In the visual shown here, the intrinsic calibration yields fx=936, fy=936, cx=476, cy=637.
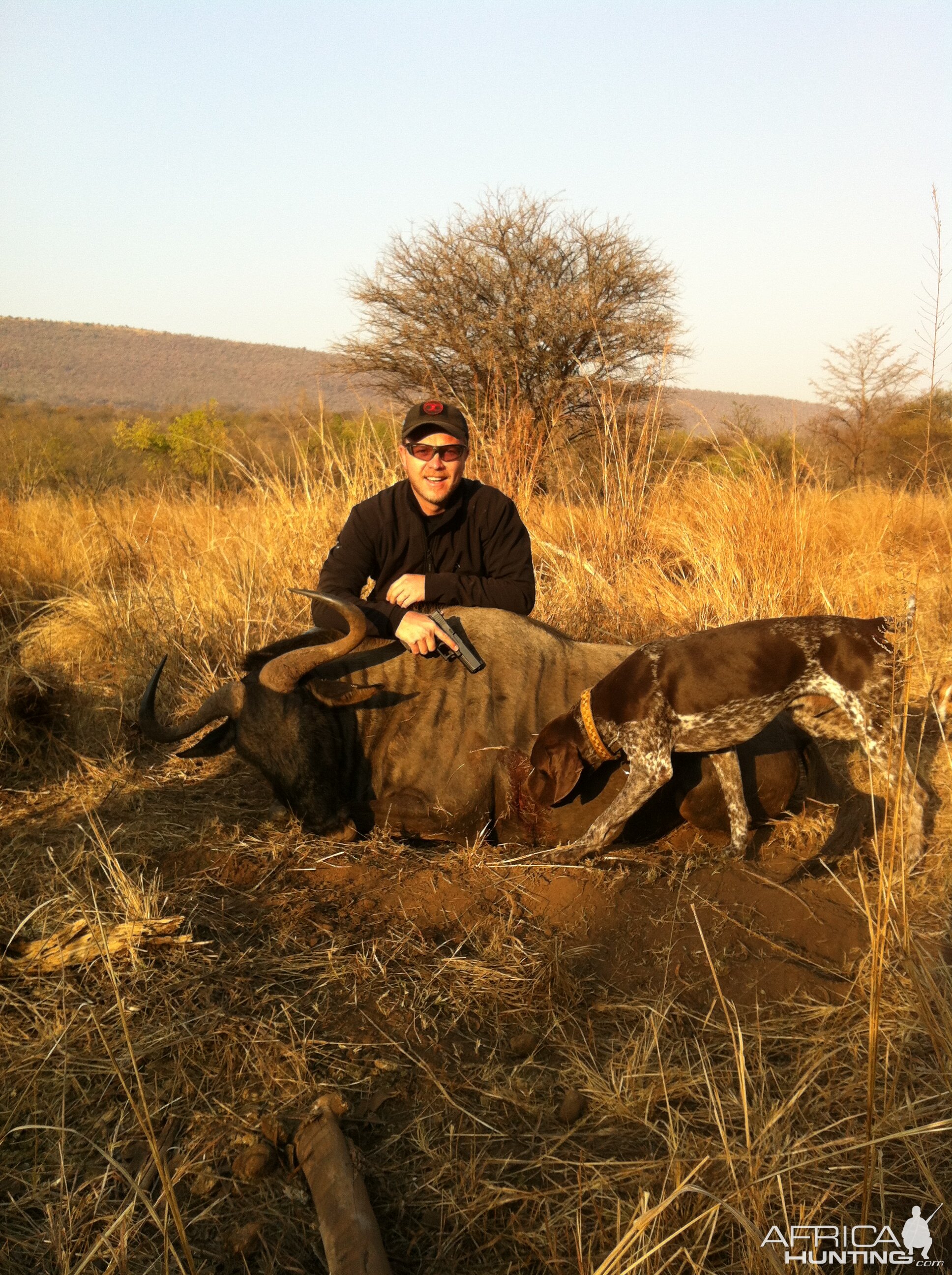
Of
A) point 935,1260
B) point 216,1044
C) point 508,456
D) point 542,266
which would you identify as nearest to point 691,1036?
point 935,1260

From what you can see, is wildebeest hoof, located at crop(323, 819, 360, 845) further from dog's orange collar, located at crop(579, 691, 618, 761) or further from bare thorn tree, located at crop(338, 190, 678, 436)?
bare thorn tree, located at crop(338, 190, 678, 436)

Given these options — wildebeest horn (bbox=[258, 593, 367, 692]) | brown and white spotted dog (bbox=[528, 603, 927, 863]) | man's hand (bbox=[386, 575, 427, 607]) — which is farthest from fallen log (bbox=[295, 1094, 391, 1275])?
man's hand (bbox=[386, 575, 427, 607])

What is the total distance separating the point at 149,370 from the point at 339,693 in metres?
60.2

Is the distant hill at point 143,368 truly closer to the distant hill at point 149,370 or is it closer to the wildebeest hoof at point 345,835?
the distant hill at point 149,370

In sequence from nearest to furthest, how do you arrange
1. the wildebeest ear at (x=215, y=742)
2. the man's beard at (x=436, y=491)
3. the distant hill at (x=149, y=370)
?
the wildebeest ear at (x=215, y=742) → the man's beard at (x=436, y=491) → the distant hill at (x=149, y=370)

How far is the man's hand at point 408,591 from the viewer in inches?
170

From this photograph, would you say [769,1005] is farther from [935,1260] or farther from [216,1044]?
[216,1044]

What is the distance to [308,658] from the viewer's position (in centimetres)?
384

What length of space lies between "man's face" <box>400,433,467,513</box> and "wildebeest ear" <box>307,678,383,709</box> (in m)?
1.06

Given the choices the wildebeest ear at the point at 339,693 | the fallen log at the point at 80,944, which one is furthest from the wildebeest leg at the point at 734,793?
the fallen log at the point at 80,944

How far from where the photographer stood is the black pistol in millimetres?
4023

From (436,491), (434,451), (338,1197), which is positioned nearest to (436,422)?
(434,451)

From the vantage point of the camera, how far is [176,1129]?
7.16 ft
